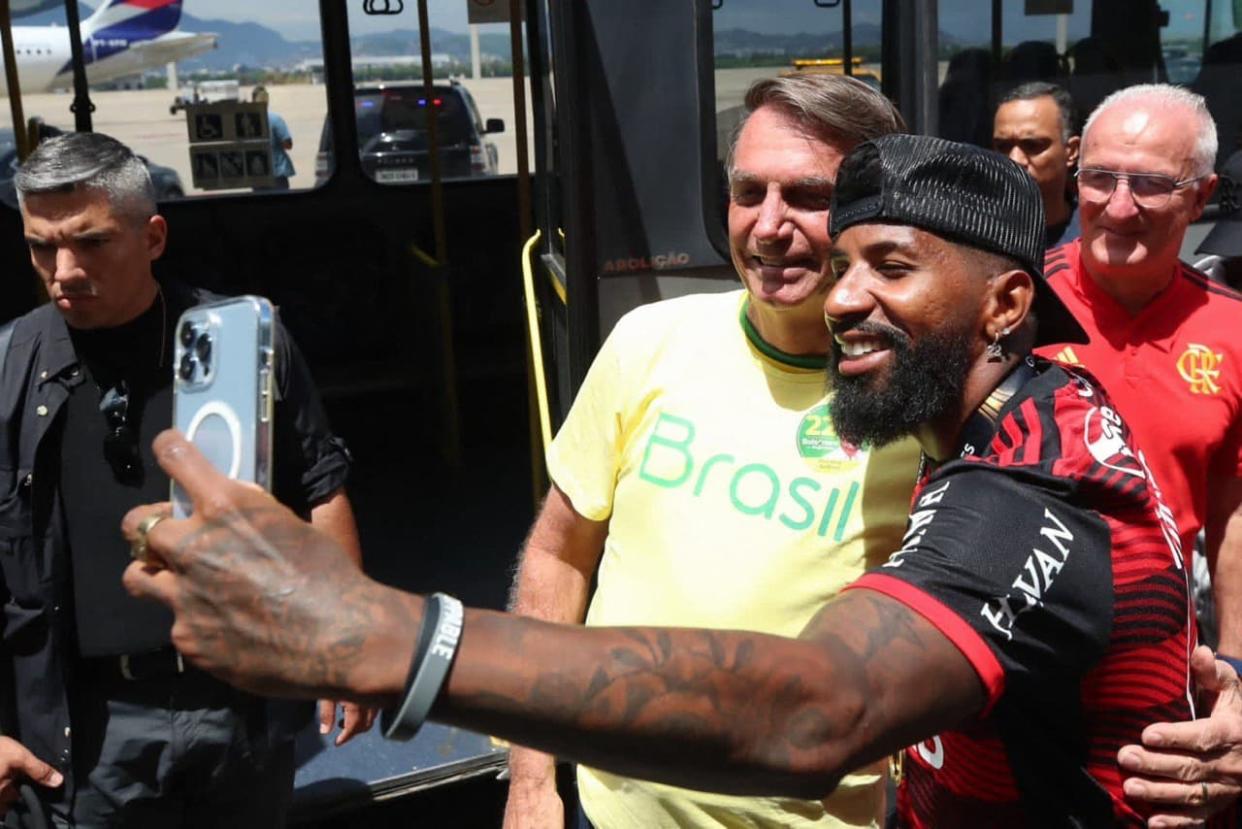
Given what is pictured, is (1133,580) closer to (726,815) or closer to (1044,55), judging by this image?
(726,815)

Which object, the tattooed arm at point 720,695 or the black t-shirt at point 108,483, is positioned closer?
the tattooed arm at point 720,695

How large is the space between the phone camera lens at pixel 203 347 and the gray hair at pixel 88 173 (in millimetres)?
1251

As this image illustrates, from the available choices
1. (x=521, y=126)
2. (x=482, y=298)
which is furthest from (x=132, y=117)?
(x=521, y=126)

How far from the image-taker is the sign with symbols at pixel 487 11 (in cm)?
511

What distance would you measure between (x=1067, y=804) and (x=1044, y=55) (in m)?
2.70

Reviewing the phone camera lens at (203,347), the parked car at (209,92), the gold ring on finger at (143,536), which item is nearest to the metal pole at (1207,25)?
the phone camera lens at (203,347)

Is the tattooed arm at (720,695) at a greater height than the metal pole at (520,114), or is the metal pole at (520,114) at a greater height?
the metal pole at (520,114)

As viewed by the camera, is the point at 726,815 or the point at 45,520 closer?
the point at 726,815

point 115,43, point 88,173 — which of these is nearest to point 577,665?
point 88,173

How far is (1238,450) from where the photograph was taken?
7.95 ft

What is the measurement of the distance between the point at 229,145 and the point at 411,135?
92 centimetres

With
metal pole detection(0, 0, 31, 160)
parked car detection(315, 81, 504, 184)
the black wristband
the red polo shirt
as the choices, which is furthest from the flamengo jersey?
parked car detection(315, 81, 504, 184)

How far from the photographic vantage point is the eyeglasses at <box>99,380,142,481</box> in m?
2.21

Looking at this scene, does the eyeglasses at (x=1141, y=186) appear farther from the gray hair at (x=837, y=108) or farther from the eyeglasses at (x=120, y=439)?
the eyeglasses at (x=120, y=439)
